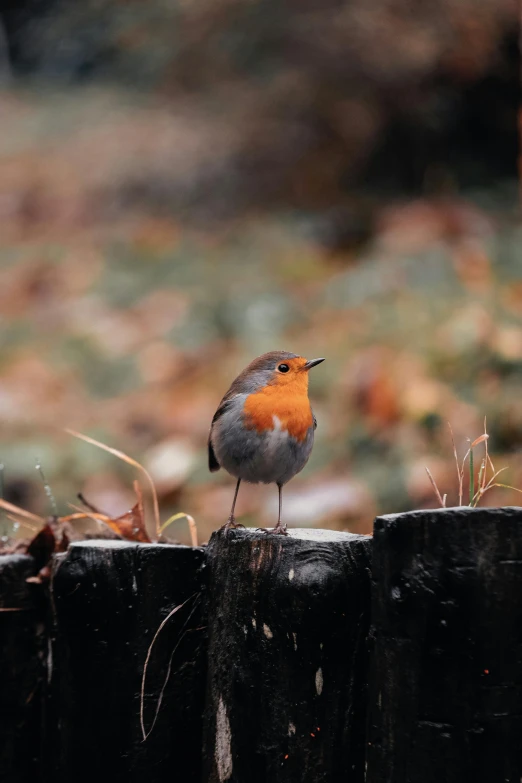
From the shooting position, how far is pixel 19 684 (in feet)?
6.73

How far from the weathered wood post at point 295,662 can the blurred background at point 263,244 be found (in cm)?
230

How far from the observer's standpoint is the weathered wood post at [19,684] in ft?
6.69

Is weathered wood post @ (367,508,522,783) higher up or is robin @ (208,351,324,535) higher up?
robin @ (208,351,324,535)

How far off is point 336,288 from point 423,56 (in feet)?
6.38

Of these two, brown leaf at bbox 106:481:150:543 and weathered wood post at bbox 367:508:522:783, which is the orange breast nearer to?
brown leaf at bbox 106:481:150:543

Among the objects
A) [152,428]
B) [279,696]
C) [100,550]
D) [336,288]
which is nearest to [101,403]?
[152,428]

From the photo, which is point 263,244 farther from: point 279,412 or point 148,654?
point 148,654

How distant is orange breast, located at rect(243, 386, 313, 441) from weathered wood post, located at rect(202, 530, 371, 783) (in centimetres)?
54

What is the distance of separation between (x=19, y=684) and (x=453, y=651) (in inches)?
44.4

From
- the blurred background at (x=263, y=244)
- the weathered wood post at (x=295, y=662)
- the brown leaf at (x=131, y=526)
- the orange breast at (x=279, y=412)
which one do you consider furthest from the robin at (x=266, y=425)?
the blurred background at (x=263, y=244)

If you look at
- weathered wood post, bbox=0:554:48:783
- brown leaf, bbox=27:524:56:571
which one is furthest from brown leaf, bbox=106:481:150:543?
weathered wood post, bbox=0:554:48:783

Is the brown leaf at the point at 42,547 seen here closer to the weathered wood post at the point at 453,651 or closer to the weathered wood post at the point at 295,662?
the weathered wood post at the point at 295,662

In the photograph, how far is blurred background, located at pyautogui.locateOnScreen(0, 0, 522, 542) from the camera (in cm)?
481

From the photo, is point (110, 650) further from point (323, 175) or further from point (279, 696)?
point (323, 175)
